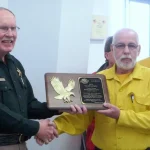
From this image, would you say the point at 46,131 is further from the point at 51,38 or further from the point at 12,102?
the point at 51,38

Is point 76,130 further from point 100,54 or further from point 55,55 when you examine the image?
point 100,54

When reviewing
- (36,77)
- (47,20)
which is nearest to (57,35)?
(47,20)

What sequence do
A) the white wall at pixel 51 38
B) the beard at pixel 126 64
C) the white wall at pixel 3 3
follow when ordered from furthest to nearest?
the white wall at pixel 51 38 < the white wall at pixel 3 3 < the beard at pixel 126 64

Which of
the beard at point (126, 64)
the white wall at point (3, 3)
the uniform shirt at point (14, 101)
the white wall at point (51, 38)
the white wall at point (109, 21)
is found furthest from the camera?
the white wall at point (109, 21)

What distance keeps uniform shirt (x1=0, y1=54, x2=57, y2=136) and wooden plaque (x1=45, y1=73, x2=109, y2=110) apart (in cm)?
16

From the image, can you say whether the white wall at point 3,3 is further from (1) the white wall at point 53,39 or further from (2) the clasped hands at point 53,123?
(2) the clasped hands at point 53,123

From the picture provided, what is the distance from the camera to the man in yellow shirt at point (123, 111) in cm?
166

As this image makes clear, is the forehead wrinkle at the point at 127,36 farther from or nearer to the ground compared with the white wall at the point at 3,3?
nearer to the ground

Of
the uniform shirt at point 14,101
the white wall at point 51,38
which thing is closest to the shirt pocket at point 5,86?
the uniform shirt at point 14,101

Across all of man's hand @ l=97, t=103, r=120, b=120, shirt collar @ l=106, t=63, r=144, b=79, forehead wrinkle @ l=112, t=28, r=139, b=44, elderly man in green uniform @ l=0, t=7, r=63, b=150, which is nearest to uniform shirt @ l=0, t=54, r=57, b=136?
elderly man in green uniform @ l=0, t=7, r=63, b=150

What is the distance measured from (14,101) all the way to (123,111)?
0.61 metres

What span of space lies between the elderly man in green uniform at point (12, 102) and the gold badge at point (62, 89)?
192 mm

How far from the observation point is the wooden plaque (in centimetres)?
168

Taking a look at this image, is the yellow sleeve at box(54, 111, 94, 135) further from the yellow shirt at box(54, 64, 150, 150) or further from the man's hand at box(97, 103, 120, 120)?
the man's hand at box(97, 103, 120, 120)
